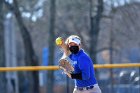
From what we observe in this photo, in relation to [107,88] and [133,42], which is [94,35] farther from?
[107,88]

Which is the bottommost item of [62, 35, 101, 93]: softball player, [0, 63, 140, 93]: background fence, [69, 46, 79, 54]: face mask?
[0, 63, 140, 93]: background fence

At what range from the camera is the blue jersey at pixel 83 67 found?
922cm

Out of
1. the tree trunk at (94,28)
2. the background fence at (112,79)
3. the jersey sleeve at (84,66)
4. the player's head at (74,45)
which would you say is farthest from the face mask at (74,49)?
the tree trunk at (94,28)

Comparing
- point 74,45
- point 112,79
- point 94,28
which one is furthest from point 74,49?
point 94,28

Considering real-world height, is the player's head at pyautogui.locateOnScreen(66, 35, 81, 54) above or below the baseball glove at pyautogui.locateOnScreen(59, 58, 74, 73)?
above

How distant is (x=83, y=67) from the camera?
9219mm

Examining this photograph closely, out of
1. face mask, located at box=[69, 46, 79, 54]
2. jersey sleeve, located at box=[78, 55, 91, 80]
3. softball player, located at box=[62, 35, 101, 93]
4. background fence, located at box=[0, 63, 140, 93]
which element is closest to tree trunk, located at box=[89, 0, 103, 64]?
background fence, located at box=[0, 63, 140, 93]

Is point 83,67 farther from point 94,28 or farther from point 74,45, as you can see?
point 94,28

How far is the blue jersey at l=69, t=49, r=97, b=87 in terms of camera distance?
30.2 feet

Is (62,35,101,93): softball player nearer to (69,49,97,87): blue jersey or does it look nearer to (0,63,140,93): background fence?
(69,49,97,87): blue jersey

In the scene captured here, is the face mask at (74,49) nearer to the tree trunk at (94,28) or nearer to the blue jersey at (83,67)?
the blue jersey at (83,67)

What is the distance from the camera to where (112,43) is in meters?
29.1

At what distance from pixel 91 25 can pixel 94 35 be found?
1.82 feet

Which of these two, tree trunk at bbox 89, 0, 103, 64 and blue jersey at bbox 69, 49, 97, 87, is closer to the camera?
blue jersey at bbox 69, 49, 97, 87
